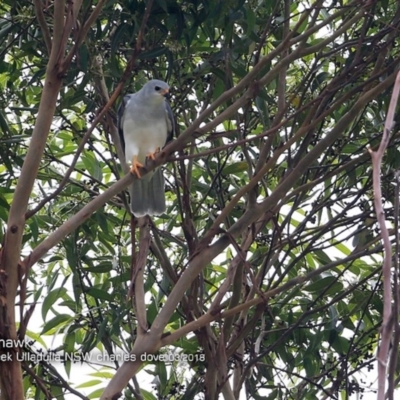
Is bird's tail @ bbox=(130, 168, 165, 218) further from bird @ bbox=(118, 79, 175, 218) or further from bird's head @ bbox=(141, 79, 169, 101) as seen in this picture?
bird's head @ bbox=(141, 79, 169, 101)

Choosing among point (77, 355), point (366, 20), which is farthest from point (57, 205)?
point (366, 20)

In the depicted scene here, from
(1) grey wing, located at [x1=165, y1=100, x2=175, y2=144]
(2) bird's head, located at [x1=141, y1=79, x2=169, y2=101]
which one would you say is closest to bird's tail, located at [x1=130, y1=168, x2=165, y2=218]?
(1) grey wing, located at [x1=165, y1=100, x2=175, y2=144]

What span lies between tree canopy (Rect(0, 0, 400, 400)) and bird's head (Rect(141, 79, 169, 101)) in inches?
3.4

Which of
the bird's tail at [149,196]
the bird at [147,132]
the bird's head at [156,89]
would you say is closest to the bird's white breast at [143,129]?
the bird at [147,132]

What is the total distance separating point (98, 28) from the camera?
360 centimetres

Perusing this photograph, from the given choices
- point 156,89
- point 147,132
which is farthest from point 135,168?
point 147,132

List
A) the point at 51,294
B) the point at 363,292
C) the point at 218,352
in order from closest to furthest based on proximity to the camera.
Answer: the point at 218,352 → the point at 363,292 → the point at 51,294

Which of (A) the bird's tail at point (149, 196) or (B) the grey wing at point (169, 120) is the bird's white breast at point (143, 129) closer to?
(B) the grey wing at point (169, 120)

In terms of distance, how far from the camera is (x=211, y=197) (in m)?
4.41

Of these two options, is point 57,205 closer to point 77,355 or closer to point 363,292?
point 77,355

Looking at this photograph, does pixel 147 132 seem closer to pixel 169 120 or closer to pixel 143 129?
pixel 143 129

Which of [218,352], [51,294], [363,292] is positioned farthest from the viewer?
[51,294]

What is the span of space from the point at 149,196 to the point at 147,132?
585 millimetres

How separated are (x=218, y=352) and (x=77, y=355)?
3.03 ft
